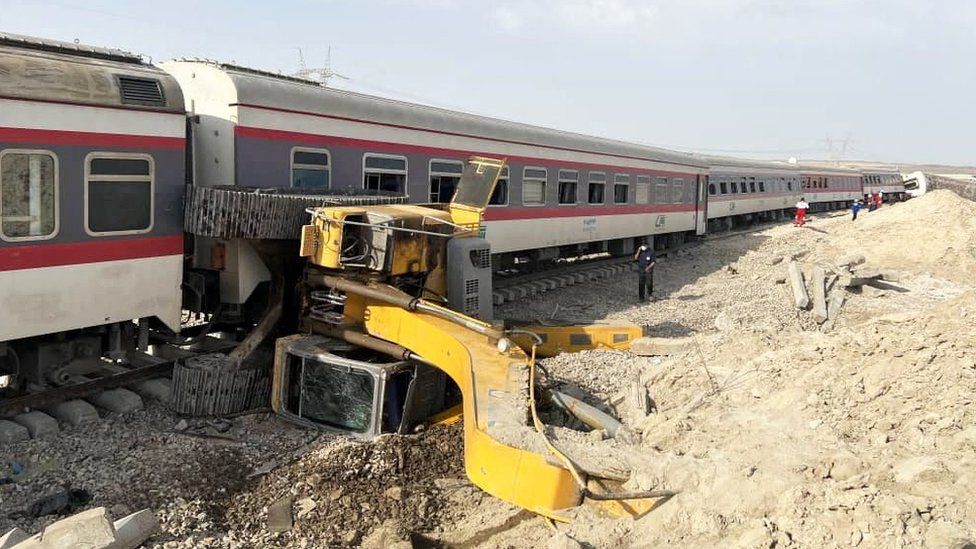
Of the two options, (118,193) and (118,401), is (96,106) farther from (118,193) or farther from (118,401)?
(118,401)

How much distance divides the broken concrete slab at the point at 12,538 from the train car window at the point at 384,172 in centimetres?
686

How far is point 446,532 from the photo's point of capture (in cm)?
561

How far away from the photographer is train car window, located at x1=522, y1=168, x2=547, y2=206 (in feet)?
50.9

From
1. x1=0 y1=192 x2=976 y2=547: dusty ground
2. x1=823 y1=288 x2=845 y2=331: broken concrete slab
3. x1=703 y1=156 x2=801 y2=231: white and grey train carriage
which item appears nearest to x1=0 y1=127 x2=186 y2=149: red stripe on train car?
x1=0 y1=192 x2=976 y2=547: dusty ground

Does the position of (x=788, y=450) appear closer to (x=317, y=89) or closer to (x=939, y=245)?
(x=317, y=89)

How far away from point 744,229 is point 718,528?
31.0m

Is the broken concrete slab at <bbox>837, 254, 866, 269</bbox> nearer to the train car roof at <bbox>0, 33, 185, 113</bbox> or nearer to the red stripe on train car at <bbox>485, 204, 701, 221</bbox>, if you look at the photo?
the red stripe on train car at <bbox>485, 204, 701, 221</bbox>

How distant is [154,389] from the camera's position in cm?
772

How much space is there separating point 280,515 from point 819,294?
1260 centimetres

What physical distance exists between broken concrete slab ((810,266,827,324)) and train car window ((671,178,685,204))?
754cm

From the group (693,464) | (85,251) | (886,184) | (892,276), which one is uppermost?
(886,184)

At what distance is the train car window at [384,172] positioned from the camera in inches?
431

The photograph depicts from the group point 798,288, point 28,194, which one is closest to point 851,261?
point 798,288

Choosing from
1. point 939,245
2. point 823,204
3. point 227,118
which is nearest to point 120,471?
point 227,118
